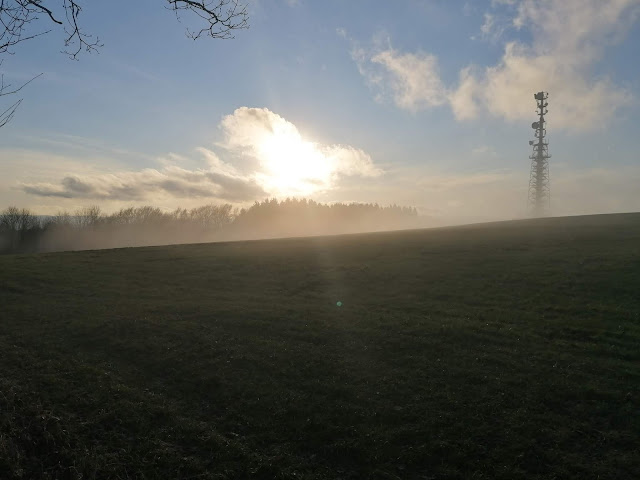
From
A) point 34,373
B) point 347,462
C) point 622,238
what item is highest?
point 622,238

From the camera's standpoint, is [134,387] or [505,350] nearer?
[134,387]

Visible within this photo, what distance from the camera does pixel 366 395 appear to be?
1259cm

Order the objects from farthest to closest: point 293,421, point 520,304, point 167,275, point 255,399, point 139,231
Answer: point 139,231, point 167,275, point 520,304, point 255,399, point 293,421

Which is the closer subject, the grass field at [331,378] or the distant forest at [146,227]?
the grass field at [331,378]

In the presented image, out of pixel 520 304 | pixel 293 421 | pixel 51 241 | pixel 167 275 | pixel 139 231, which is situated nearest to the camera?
pixel 293 421

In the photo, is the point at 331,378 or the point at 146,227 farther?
the point at 146,227

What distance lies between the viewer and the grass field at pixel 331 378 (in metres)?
9.38

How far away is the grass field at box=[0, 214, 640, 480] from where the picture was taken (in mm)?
9375

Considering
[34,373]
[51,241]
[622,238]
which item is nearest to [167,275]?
[34,373]

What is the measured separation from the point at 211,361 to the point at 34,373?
18.9ft

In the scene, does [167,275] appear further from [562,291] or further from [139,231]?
[139,231]

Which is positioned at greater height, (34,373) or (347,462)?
(34,373)

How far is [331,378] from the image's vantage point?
1384cm

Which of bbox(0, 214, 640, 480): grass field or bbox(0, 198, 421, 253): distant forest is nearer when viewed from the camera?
bbox(0, 214, 640, 480): grass field
